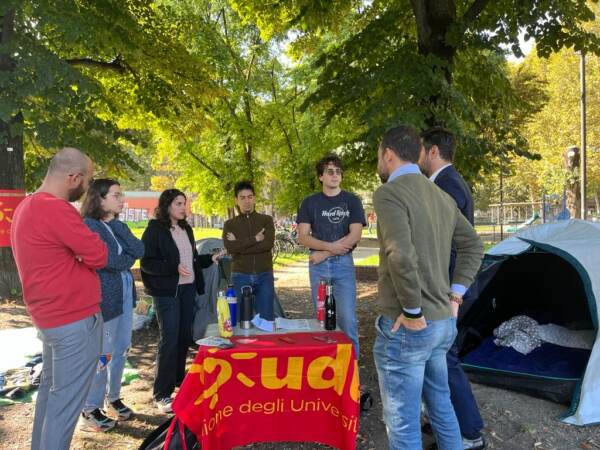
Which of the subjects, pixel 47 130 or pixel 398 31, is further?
pixel 398 31

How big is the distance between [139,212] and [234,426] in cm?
Answer: 5669

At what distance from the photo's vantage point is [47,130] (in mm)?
6602

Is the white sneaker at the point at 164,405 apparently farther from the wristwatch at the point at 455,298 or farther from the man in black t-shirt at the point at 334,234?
the wristwatch at the point at 455,298

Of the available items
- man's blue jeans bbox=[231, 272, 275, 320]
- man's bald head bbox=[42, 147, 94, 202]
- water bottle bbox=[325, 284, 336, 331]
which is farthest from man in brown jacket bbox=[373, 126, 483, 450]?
man's blue jeans bbox=[231, 272, 275, 320]

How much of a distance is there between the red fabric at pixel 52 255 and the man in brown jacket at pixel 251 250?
208 centimetres

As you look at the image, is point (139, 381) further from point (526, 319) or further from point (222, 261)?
point (526, 319)

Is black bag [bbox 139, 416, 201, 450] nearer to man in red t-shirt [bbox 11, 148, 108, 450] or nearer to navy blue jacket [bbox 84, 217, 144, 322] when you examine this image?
man in red t-shirt [bbox 11, 148, 108, 450]

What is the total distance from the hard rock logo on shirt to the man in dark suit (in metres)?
1.00

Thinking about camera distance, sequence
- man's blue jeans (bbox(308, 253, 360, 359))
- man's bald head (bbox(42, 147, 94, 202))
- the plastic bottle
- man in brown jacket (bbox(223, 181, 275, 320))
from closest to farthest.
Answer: man's bald head (bbox(42, 147, 94, 202)), the plastic bottle, man's blue jeans (bbox(308, 253, 360, 359)), man in brown jacket (bbox(223, 181, 275, 320))

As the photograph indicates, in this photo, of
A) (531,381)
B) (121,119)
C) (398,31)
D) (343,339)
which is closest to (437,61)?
(398,31)

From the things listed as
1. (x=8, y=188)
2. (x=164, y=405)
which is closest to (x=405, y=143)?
(x=164, y=405)

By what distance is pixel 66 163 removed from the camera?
2.49 m

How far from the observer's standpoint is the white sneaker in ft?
12.0

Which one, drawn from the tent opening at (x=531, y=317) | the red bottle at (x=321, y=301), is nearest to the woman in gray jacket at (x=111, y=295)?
the red bottle at (x=321, y=301)
